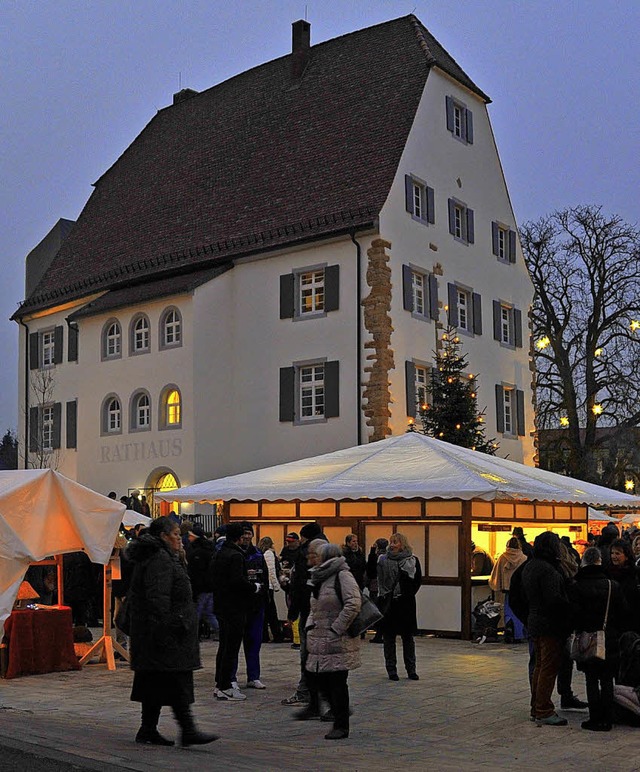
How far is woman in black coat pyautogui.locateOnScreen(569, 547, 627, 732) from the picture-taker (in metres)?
A: 9.51

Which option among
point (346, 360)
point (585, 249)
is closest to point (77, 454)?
point (346, 360)

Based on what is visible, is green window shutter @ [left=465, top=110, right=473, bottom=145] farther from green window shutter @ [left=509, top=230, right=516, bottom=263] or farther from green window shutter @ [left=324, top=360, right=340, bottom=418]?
green window shutter @ [left=324, top=360, right=340, bottom=418]

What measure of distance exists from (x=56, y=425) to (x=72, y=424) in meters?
1.15

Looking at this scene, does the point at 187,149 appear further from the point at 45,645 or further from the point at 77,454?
the point at 45,645

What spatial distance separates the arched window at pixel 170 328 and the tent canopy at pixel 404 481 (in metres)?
11.6

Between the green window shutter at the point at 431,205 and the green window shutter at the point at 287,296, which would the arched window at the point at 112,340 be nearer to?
the green window shutter at the point at 287,296

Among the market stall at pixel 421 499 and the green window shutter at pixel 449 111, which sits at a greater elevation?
the green window shutter at pixel 449 111

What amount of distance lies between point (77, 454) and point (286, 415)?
8284 mm

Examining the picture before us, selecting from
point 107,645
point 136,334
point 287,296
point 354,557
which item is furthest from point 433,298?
point 107,645

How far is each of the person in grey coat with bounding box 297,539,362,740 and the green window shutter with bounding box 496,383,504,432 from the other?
80.9 feet

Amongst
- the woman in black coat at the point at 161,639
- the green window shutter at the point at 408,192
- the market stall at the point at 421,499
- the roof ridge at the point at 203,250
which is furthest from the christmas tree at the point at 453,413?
the woman in black coat at the point at 161,639

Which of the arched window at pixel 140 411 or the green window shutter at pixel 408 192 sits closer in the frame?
the green window shutter at pixel 408 192

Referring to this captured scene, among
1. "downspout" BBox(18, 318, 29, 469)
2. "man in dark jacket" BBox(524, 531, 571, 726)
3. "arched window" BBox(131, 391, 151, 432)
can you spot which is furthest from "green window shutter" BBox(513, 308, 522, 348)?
"man in dark jacket" BBox(524, 531, 571, 726)

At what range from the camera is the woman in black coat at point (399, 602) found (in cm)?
1293
